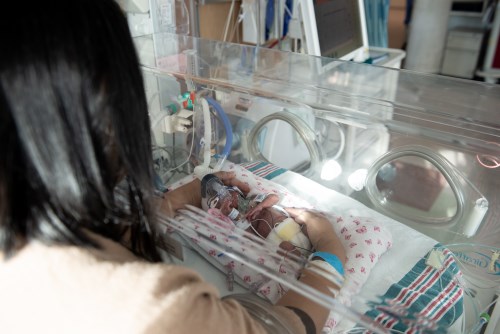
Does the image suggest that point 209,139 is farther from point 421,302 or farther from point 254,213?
point 421,302

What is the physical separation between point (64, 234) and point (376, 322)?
51cm

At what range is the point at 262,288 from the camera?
3.13 ft

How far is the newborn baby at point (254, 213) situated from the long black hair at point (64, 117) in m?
0.59

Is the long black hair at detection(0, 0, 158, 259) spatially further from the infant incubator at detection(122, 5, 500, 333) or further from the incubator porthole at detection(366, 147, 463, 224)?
the incubator porthole at detection(366, 147, 463, 224)

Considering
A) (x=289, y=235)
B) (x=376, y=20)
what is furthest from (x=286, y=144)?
(x=376, y=20)

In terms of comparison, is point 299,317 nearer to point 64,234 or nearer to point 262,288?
point 262,288

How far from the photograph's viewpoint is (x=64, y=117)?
46 centimetres

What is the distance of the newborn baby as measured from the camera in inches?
42.8

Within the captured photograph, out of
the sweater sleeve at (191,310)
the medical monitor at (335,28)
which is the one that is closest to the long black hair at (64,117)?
the sweater sleeve at (191,310)

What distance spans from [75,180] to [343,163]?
127 centimetres

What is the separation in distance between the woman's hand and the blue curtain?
1.58 m

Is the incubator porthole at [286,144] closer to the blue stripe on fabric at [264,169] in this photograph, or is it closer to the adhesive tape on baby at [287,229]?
the blue stripe on fabric at [264,169]

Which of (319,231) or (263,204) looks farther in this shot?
(263,204)

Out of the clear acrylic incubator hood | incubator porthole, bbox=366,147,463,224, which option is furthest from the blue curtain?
the clear acrylic incubator hood
